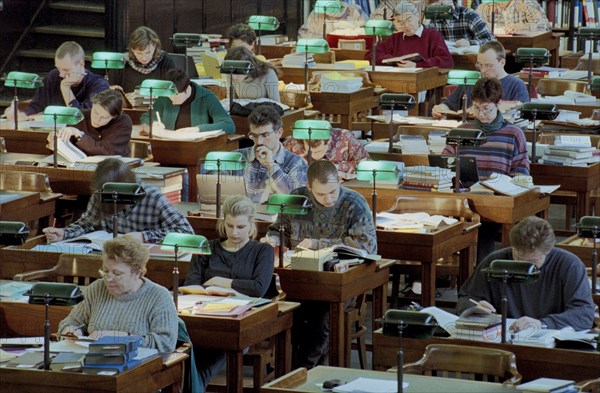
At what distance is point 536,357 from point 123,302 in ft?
5.33

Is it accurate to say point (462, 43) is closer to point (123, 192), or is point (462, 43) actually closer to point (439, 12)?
point (439, 12)

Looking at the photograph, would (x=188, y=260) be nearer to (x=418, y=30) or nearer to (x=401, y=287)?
(x=401, y=287)

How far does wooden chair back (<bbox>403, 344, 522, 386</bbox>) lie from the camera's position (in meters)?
5.77

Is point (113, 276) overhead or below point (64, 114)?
below

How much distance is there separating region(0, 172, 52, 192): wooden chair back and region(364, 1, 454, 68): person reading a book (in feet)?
14.5

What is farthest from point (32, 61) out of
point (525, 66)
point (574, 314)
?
point (574, 314)

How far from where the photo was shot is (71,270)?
23.5ft

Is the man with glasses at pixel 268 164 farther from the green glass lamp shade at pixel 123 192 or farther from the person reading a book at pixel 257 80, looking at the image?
the person reading a book at pixel 257 80

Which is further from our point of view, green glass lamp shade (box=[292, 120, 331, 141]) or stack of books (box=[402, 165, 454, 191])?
green glass lamp shade (box=[292, 120, 331, 141])

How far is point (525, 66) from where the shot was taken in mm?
13742

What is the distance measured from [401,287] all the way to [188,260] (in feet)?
7.29

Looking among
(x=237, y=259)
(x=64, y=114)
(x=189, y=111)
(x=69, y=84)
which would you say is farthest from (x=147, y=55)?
(x=237, y=259)

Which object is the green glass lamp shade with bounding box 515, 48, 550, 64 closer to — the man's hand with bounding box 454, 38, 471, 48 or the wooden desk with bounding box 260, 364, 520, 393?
the man's hand with bounding box 454, 38, 471, 48

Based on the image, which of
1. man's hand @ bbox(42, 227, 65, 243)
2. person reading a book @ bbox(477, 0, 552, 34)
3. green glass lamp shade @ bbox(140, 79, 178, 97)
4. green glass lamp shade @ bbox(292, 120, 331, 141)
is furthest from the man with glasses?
person reading a book @ bbox(477, 0, 552, 34)
